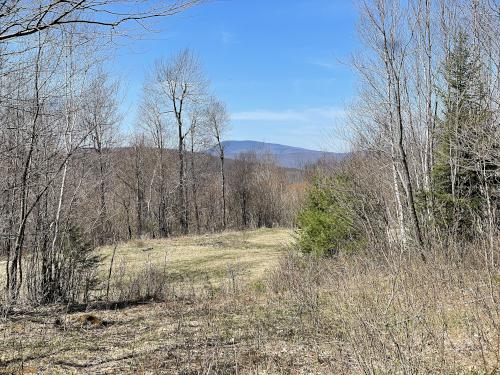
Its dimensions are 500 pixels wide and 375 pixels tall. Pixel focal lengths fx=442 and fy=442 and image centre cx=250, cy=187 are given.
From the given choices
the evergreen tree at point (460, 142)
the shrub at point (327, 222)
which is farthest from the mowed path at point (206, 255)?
the evergreen tree at point (460, 142)

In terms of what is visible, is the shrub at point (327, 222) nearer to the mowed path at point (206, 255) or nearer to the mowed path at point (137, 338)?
the mowed path at point (206, 255)

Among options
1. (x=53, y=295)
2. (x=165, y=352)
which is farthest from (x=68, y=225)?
(x=165, y=352)

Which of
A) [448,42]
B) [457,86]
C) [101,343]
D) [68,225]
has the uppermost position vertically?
[448,42]

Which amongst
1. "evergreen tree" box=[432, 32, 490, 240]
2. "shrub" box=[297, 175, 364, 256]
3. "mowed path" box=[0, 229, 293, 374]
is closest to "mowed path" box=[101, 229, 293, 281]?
"shrub" box=[297, 175, 364, 256]

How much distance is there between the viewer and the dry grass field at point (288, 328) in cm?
385

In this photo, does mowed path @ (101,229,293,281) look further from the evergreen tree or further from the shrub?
the evergreen tree

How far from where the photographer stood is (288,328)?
618 cm

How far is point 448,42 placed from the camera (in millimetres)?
10820

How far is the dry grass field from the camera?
385 centimetres

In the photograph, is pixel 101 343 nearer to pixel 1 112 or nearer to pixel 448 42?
pixel 1 112

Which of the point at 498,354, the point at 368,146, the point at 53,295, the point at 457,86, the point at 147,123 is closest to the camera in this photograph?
the point at 498,354

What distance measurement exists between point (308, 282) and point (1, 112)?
16.9 ft

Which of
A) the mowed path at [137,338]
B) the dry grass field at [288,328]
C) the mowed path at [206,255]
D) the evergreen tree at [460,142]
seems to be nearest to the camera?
the dry grass field at [288,328]

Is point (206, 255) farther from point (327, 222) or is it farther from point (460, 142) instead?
point (460, 142)
